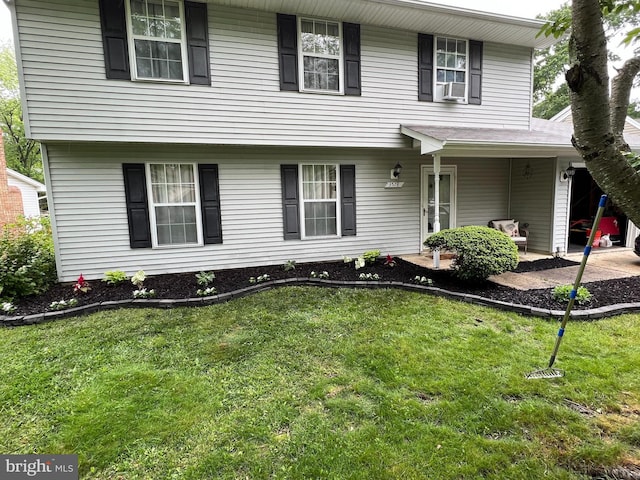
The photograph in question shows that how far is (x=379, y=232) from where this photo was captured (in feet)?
25.6

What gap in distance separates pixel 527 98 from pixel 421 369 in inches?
319

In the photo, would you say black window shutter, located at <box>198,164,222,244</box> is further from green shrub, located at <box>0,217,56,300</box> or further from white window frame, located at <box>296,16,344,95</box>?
green shrub, located at <box>0,217,56,300</box>

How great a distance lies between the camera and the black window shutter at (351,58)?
6.59 m

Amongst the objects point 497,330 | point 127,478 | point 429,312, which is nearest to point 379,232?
point 429,312

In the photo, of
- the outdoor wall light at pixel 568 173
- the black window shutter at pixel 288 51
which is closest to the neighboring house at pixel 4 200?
the black window shutter at pixel 288 51

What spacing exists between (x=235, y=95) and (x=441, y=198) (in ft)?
17.5

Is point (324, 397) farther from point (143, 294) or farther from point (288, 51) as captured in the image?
point (288, 51)

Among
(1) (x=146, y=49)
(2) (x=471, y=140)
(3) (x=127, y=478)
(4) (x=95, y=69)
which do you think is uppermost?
(1) (x=146, y=49)

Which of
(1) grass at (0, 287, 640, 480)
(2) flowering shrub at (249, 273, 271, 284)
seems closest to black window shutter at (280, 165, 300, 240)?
(2) flowering shrub at (249, 273, 271, 284)

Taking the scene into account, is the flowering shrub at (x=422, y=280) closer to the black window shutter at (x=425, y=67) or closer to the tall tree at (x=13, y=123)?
the black window shutter at (x=425, y=67)

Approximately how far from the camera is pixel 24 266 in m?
5.25

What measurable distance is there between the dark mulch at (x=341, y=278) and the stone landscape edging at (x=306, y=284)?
0.66ft

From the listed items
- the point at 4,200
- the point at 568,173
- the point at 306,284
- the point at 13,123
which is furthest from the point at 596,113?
the point at 13,123

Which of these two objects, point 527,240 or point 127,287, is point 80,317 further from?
point 527,240
